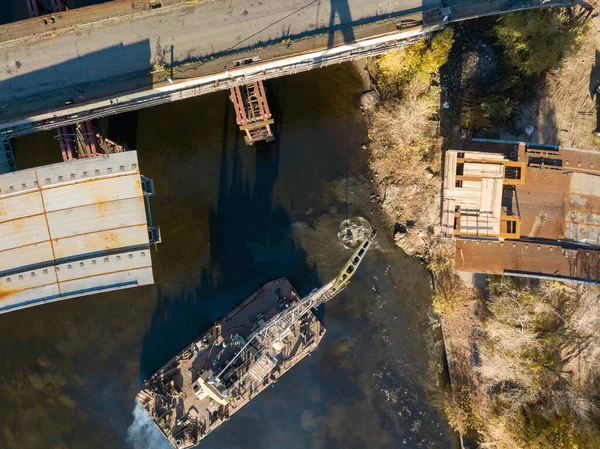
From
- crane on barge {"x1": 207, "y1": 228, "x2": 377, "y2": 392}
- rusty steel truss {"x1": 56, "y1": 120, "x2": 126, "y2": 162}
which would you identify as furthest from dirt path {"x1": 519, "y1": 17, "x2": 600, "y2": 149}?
rusty steel truss {"x1": 56, "y1": 120, "x2": 126, "y2": 162}

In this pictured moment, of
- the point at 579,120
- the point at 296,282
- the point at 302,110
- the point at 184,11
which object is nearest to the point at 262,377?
the point at 296,282

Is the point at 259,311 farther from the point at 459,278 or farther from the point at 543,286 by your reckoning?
the point at 543,286

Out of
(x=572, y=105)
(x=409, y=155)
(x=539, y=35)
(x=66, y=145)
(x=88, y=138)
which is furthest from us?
(x=409, y=155)

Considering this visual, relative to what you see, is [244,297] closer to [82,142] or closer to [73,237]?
[73,237]

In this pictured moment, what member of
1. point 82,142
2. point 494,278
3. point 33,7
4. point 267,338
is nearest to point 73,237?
point 82,142

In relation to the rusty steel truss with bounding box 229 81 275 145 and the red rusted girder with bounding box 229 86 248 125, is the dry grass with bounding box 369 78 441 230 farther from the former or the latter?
the red rusted girder with bounding box 229 86 248 125
